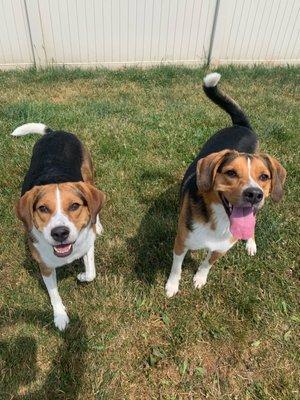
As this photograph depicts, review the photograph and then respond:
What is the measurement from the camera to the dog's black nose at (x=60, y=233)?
9.24ft

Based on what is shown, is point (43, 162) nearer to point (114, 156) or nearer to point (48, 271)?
point (48, 271)

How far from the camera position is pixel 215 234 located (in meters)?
3.29

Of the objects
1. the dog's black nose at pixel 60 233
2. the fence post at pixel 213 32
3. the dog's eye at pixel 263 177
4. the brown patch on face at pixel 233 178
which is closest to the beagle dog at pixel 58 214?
the dog's black nose at pixel 60 233

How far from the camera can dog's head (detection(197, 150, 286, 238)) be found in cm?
280

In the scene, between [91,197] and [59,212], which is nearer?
[59,212]

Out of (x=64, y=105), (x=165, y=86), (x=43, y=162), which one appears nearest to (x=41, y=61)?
(x=64, y=105)

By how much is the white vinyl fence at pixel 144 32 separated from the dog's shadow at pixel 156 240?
5.50 meters

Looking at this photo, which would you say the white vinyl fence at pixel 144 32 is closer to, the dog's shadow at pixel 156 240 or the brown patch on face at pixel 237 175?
the dog's shadow at pixel 156 240

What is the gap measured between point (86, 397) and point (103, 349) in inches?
17.5

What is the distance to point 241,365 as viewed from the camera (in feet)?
11.3

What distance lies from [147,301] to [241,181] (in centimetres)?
174

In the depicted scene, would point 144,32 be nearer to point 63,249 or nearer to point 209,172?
point 209,172

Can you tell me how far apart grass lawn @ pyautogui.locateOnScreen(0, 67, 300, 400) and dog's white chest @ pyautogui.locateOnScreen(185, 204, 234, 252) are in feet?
2.68

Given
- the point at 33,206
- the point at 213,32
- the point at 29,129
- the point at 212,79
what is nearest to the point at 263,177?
the point at 212,79
